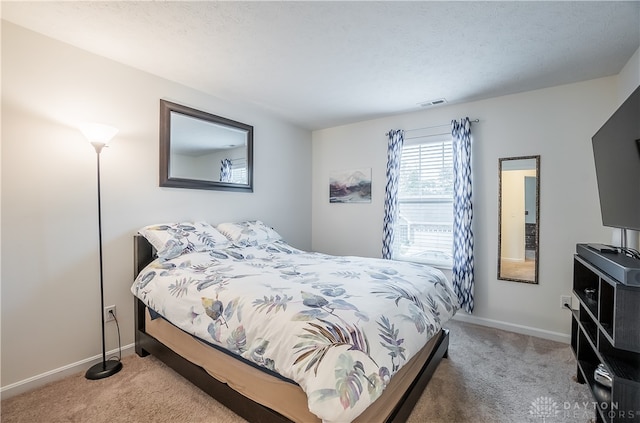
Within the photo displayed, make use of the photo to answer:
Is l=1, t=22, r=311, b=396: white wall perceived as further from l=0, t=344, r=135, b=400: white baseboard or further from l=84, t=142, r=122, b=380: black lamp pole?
l=84, t=142, r=122, b=380: black lamp pole

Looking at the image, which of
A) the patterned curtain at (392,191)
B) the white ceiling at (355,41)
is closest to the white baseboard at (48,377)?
the white ceiling at (355,41)

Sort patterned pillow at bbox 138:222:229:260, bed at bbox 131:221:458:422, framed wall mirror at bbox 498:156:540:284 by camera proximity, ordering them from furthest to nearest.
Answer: framed wall mirror at bbox 498:156:540:284 → patterned pillow at bbox 138:222:229:260 → bed at bbox 131:221:458:422

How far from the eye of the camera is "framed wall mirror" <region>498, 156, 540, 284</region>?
2.83m

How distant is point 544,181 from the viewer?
9.14 feet

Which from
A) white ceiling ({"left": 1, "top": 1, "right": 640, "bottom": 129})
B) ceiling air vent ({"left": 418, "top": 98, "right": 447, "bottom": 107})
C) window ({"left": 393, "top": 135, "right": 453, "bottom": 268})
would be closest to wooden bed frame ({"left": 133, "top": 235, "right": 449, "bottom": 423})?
window ({"left": 393, "top": 135, "right": 453, "bottom": 268})

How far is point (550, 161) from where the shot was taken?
9.05 feet

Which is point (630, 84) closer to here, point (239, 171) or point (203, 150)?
point (239, 171)

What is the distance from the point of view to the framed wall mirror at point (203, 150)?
8.87ft

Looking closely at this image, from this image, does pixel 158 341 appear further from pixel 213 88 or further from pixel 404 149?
pixel 404 149

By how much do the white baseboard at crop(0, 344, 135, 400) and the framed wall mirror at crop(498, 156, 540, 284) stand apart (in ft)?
12.3

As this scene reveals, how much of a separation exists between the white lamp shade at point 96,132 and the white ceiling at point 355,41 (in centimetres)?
65

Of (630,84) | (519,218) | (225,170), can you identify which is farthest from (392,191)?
(630,84)

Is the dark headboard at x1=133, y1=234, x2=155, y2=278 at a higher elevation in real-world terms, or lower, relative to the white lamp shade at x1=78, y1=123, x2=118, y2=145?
lower

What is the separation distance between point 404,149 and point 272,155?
174cm
